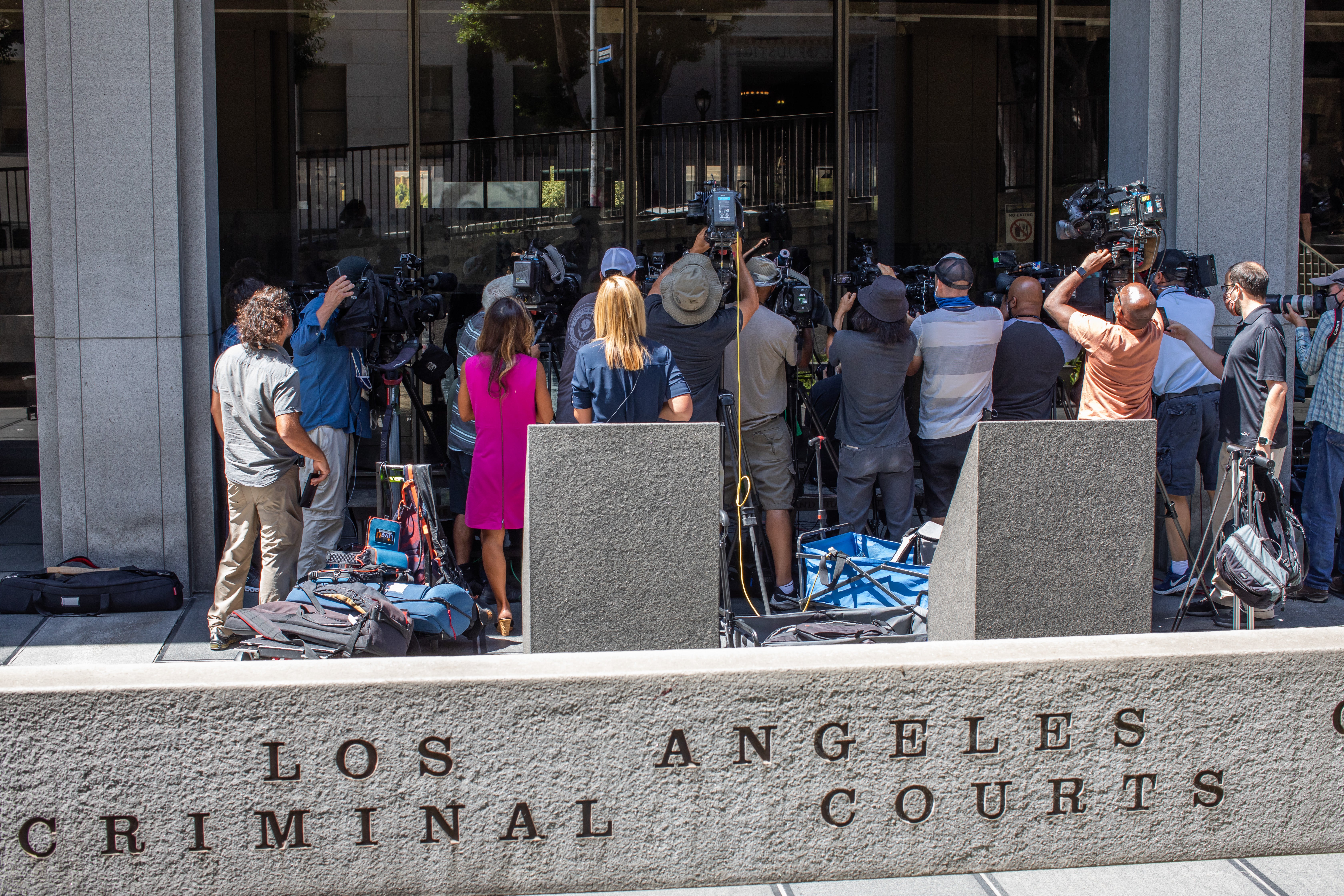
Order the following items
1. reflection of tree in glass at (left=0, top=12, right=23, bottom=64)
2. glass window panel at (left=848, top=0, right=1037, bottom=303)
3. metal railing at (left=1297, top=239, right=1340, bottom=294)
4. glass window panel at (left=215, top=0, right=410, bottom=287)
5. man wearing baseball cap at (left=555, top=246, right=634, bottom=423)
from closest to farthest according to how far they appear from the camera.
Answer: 1. man wearing baseball cap at (left=555, top=246, right=634, bottom=423)
2. glass window panel at (left=215, top=0, right=410, bottom=287)
3. glass window panel at (left=848, top=0, right=1037, bottom=303)
4. reflection of tree in glass at (left=0, top=12, right=23, bottom=64)
5. metal railing at (left=1297, top=239, right=1340, bottom=294)

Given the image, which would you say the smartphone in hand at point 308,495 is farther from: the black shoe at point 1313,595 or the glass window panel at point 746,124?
the black shoe at point 1313,595

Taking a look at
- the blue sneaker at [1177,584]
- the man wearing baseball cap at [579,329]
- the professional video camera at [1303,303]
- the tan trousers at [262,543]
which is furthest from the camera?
the blue sneaker at [1177,584]

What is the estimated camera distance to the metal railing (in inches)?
410

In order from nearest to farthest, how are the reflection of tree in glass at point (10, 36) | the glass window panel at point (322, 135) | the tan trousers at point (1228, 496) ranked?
the tan trousers at point (1228, 496)
the glass window panel at point (322, 135)
the reflection of tree in glass at point (10, 36)

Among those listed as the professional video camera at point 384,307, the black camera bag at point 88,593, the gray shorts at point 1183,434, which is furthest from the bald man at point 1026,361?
the black camera bag at point 88,593

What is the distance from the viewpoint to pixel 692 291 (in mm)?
6133

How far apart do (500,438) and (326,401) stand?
1.15m

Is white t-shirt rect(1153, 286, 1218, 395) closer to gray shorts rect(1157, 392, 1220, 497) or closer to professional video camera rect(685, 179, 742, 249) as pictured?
gray shorts rect(1157, 392, 1220, 497)

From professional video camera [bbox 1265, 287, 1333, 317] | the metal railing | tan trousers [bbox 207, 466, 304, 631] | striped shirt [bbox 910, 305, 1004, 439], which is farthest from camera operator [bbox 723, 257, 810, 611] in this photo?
the metal railing

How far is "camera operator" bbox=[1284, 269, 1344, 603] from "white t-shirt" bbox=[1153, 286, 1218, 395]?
42 cm

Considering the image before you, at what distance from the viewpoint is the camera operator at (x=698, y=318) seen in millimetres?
6176

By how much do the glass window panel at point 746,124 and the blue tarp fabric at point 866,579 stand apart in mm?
3547

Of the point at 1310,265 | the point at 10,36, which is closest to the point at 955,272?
the point at 1310,265

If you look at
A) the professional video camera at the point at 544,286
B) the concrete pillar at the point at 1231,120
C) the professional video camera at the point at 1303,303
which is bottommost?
the professional video camera at the point at 1303,303
